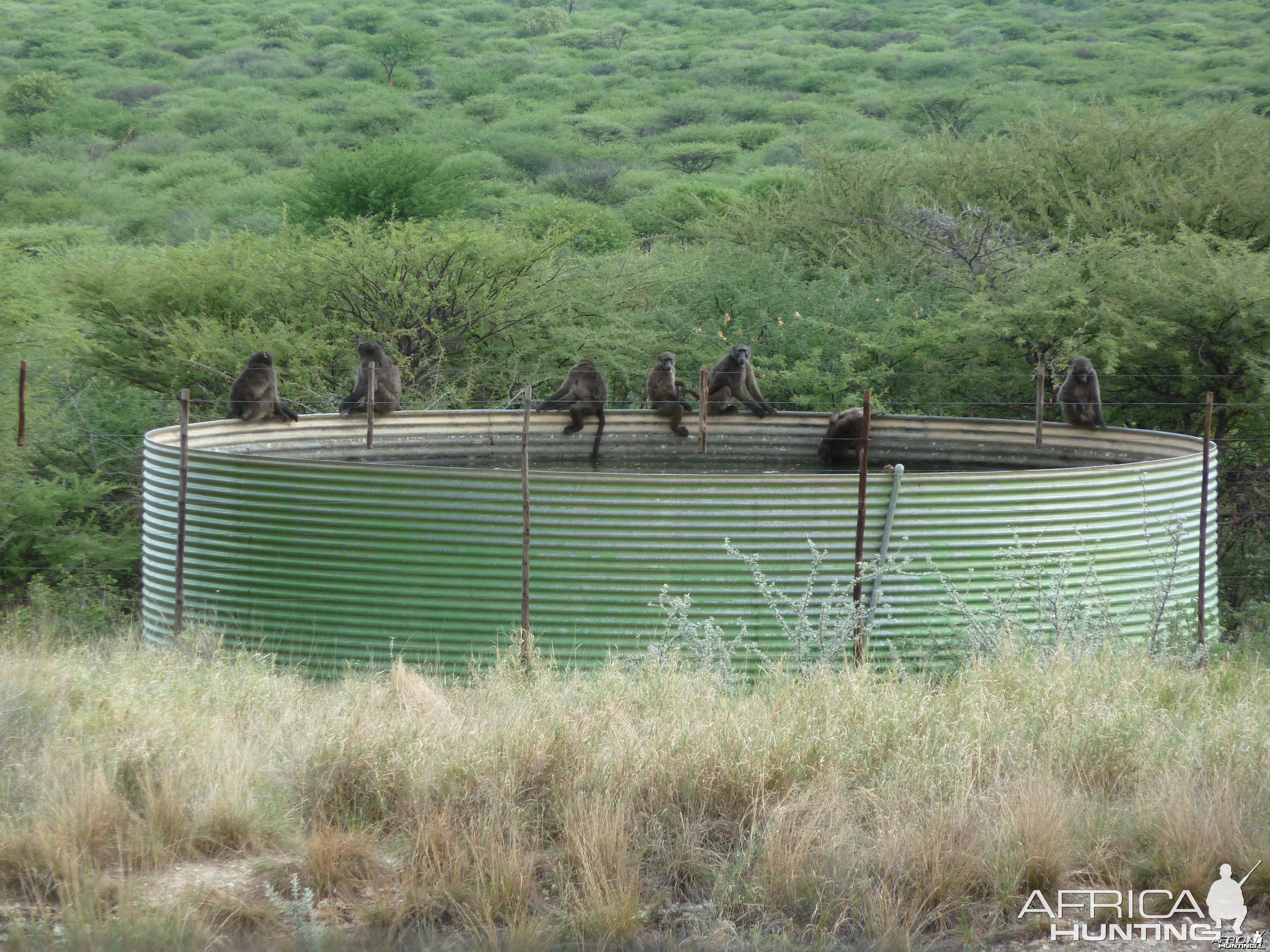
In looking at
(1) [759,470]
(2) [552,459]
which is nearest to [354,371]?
(2) [552,459]

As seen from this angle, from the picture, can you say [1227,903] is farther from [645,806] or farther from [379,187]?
[379,187]

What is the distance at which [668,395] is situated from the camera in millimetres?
13961

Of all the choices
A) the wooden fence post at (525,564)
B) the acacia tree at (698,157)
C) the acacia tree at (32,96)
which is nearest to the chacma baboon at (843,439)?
the wooden fence post at (525,564)

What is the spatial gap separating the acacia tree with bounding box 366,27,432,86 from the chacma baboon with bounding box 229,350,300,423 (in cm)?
7362

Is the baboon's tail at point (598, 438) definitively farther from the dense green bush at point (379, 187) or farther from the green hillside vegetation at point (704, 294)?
the dense green bush at point (379, 187)

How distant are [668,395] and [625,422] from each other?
55cm

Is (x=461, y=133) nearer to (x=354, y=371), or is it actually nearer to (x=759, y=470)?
(x=354, y=371)

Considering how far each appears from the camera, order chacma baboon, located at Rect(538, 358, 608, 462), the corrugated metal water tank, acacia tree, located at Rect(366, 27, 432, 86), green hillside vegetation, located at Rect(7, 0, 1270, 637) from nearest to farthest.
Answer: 1. the corrugated metal water tank
2. chacma baboon, located at Rect(538, 358, 608, 462)
3. green hillside vegetation, located at Rect(7, 0, 1270, 637)
4. acacia tree, located at Rect(366, 27, 432, 86)

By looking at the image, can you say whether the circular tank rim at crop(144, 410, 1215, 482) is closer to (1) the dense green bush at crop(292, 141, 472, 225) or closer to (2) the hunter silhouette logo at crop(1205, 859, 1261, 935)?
(2) the hunter silhouette logo at crop(1205, 859, 1261, 935)

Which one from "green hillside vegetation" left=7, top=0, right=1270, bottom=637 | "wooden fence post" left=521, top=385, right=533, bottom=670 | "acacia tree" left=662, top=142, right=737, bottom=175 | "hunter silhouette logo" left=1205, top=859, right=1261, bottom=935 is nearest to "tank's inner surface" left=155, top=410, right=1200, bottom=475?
"green hillside vegetation" left=7, top=0, right=1270, bottom=637

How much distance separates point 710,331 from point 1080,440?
8.45 metres

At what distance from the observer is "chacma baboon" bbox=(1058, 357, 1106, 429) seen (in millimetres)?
13102

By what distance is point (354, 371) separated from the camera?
20.3 meters

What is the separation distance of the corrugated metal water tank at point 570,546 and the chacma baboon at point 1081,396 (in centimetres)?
250
